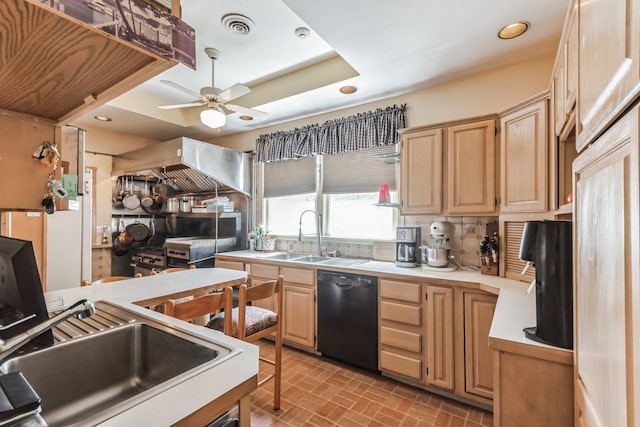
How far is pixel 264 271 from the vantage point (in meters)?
3.09

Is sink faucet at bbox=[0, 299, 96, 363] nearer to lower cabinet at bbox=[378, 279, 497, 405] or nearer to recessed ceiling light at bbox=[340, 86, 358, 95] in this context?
lower cabinet at bbox=[378, 279, 497, 405]

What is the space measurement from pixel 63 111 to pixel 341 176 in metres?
2.47

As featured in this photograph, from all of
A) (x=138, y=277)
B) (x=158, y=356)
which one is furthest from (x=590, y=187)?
(x=138, y=277)

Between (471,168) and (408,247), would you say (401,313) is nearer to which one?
(408,247)

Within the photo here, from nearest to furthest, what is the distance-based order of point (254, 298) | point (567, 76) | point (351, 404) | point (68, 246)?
1. point (567, 76)
2. point (254, 298)
3. point (351, 404)
4. point (68, 246)

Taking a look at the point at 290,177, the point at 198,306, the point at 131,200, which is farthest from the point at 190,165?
the point at 198,306

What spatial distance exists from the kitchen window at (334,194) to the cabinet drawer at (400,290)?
2.71 ft

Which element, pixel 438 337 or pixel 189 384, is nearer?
pixel 189 384

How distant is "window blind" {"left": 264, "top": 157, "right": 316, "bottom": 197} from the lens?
11.9 ft

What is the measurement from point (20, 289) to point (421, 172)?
8.09 ft

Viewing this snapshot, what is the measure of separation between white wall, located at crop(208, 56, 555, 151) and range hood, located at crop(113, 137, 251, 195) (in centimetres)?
171

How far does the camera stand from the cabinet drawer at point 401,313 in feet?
7.38

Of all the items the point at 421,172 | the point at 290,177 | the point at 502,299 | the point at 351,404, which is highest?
the point at 290,177

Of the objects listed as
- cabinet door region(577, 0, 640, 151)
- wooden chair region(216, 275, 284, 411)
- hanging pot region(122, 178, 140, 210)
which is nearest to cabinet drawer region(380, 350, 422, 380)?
wooden chair region(216, 275, 284, 411)
